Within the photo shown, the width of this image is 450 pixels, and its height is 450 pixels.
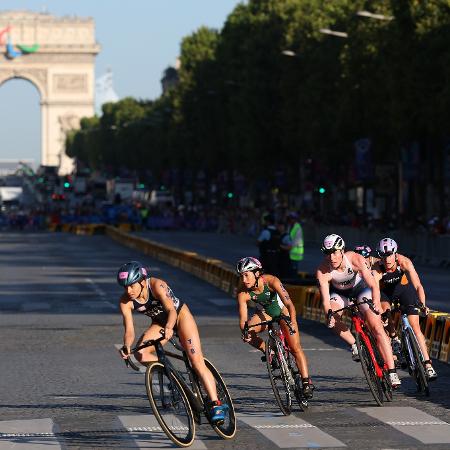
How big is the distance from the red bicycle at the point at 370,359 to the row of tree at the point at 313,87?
36.4 m

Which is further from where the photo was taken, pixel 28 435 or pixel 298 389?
pixel 298 389

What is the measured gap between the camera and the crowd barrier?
19.8 metres

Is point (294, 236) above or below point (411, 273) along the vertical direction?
below

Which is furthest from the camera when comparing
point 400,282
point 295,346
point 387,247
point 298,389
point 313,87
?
point 313,87

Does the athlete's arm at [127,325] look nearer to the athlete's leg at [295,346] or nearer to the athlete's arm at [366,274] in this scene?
the athlete's leg at [295,346]

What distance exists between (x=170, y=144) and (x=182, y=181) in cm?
876

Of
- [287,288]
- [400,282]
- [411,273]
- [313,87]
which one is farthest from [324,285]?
[313,87]

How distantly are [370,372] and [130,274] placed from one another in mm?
3193

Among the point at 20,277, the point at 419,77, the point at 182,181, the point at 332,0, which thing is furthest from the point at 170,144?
the point at 20,277

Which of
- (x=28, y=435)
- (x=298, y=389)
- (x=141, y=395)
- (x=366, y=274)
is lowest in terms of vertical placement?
(x=141, y=395)

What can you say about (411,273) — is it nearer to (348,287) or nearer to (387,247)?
(387,247)

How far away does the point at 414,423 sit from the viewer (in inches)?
562

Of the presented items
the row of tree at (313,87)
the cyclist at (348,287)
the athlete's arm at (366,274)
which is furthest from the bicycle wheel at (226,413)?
the row of tree at (313,87)

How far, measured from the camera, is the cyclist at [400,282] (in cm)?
1658
